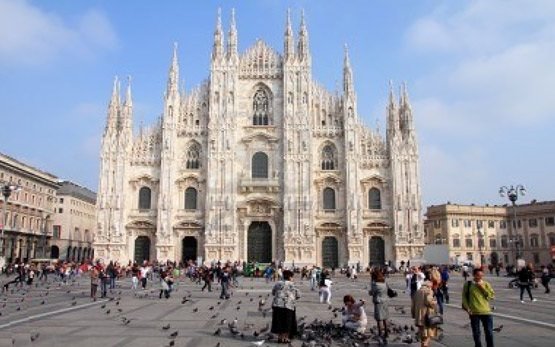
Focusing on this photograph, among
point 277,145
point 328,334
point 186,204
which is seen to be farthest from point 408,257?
point 328,334

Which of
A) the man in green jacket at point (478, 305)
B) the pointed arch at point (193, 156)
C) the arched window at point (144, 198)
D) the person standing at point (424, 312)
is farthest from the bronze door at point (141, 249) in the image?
the man in green jacket at point (478, 305)

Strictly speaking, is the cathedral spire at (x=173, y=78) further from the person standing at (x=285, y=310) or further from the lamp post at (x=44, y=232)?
the person standing at (x=285, y=310)

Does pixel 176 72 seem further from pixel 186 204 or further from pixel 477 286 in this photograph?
pixel 477 286

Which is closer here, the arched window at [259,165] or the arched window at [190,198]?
the arched window at [190,198]

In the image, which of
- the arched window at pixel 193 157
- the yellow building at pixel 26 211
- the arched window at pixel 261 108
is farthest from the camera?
the yellow building at pixel 26 211

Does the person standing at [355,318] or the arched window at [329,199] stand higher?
the arched window at [329,199]

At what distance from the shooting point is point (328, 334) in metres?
10.8

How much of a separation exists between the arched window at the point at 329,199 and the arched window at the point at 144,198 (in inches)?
631

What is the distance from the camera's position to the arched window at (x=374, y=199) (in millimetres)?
47062

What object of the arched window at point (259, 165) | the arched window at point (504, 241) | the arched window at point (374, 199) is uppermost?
the arched window at point (259, 165)

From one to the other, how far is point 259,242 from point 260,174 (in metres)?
6.18

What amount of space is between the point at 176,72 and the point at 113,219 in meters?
14.5

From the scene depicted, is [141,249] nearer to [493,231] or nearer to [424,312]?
[424,312]

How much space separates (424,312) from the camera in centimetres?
916
